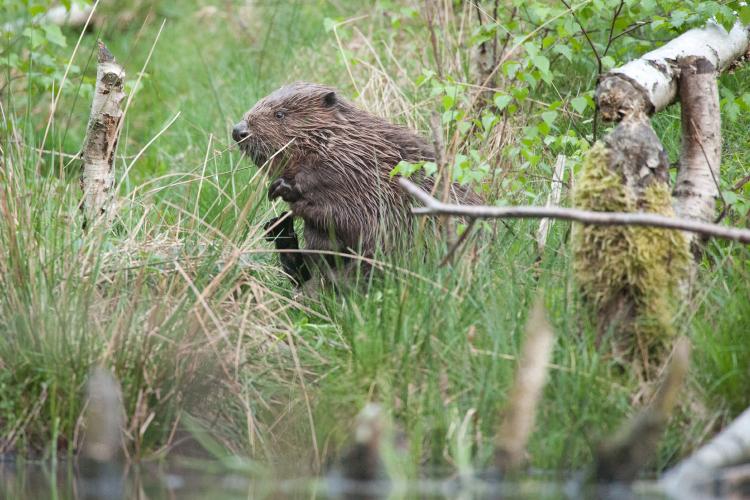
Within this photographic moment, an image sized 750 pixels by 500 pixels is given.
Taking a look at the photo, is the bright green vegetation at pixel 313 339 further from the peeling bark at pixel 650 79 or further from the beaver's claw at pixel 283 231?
the peeling bark at pixel 650 79

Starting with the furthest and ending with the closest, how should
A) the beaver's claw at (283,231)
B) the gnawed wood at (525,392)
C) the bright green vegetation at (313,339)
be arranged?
the beaver's claw at (283,231) < the bright green vegetation at (313,339) < the gnawed wood at (525,392)

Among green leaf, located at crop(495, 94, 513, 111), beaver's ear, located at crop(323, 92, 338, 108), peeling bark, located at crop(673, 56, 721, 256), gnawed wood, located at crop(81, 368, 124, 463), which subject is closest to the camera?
gnawed wood, located at crop(81, 368, 124, 463)

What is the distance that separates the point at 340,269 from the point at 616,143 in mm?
1095

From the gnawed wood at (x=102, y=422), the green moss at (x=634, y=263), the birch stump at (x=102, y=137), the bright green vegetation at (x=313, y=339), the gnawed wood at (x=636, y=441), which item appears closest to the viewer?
the gnawed wood at (x=636, y=441)

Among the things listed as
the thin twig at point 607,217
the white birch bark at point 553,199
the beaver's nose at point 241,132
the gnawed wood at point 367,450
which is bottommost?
the gnawed wood at point 367,450

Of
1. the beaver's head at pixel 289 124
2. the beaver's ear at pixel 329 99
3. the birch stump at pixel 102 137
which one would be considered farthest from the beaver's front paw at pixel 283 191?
the birch stump at pixel 102 137

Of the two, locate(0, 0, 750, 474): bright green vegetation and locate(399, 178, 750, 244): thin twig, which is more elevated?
locate(399, 178, 750, 244): thin twig

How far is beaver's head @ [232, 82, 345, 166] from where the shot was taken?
15.6 ft

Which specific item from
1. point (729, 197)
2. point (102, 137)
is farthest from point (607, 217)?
point (102, 137)

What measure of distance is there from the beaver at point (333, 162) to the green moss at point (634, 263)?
3.46 ft

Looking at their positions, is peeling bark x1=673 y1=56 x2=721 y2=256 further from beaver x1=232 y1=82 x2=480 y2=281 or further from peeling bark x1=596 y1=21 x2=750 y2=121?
beaver x1=232 y1=82 x2=480 y2=281

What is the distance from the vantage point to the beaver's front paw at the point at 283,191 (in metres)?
4.47

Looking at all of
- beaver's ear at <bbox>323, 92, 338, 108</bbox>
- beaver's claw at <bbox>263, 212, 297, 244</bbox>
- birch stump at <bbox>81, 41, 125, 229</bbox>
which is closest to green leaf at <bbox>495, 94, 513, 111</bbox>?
beaver's ear at <bbox>323, 92, 338, 108</bbox>

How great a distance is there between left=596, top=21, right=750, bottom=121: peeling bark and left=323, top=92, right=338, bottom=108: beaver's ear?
1558 mm
